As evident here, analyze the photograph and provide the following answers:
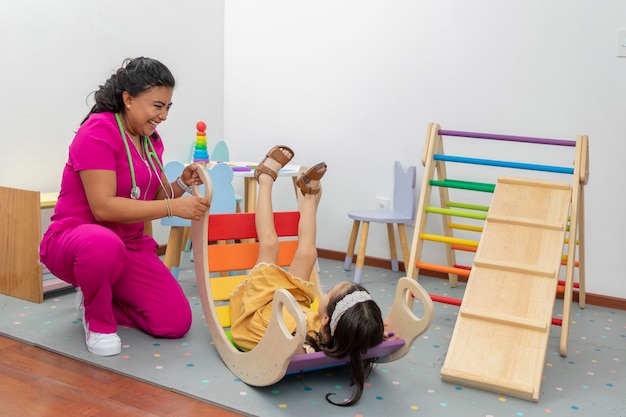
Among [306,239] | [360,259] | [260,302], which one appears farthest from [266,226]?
[360,259]

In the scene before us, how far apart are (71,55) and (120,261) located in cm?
154

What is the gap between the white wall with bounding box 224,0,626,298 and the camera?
11.2 feet

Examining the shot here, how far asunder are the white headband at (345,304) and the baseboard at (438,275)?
1819 mm

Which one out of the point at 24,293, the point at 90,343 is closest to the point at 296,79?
the point at 24,293

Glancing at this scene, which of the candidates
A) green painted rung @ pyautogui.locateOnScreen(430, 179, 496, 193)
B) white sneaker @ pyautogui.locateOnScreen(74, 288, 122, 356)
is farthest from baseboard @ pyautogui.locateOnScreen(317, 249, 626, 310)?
white sneaker @ pyautogui.locateOnScreen(74, 288, 122, 356)

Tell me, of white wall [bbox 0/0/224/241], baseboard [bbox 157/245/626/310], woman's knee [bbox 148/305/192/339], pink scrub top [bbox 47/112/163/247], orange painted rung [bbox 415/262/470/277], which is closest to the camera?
pink scrub top [bbox 47/112/163/247]

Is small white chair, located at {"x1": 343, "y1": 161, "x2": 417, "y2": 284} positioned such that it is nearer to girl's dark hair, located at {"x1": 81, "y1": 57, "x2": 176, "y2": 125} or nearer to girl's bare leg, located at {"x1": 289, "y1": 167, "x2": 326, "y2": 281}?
girl's bare leg, located at {"x1": 289, "y1": 167, "x2": 326, "y2": 281}

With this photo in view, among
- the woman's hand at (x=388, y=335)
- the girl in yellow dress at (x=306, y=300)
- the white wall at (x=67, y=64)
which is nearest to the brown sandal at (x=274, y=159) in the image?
the girl in yellow dress at (x=306, y=300)

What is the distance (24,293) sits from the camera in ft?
10.3

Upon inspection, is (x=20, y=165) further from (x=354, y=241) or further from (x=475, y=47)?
(x=475, y=47)

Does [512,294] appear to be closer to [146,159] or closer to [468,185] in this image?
[468,185]

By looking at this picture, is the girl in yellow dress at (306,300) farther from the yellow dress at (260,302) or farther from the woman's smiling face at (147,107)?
the woman's smiling face at (147,107)

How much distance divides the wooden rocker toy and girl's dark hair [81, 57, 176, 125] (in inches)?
14.4

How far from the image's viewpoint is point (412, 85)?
154 inches
